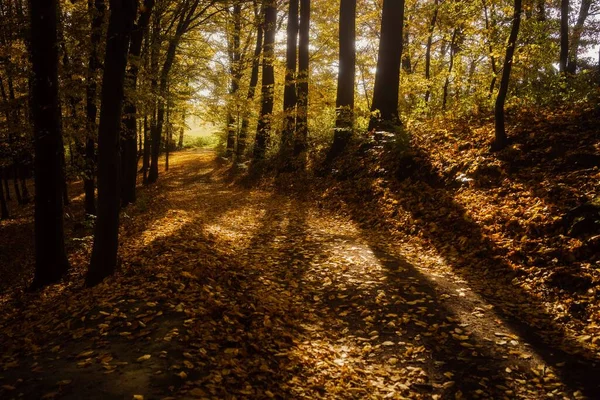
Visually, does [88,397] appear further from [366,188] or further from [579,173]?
[366,188]

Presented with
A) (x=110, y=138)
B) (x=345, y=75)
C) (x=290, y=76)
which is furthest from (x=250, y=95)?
(x=110, y=138)

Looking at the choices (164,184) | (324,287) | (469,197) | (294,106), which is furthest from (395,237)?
(164,184)

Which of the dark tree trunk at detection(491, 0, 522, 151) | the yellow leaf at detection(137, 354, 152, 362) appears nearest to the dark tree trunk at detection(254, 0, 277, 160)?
the dark tree trunk at detection(491, 0, 522, 151)

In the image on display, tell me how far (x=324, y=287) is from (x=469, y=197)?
160 inches

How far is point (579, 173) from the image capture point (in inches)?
286

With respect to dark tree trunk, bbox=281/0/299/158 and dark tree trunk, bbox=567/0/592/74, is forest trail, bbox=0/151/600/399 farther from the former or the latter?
dark tree trunk, bbox=567/0/592/74

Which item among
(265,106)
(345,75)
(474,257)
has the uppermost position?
(345,75)

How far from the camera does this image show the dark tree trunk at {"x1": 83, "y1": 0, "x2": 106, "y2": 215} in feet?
32.0

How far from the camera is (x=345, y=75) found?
14.6 metres

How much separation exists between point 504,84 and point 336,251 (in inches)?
207

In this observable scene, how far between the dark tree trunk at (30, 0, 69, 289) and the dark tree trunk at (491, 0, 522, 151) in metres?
8.92

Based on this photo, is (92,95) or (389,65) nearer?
(92,95)

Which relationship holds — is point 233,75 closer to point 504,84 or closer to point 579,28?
point 504,84

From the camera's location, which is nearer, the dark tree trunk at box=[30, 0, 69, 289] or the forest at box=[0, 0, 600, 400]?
the forest at box=[0, 0, 600, 400]
